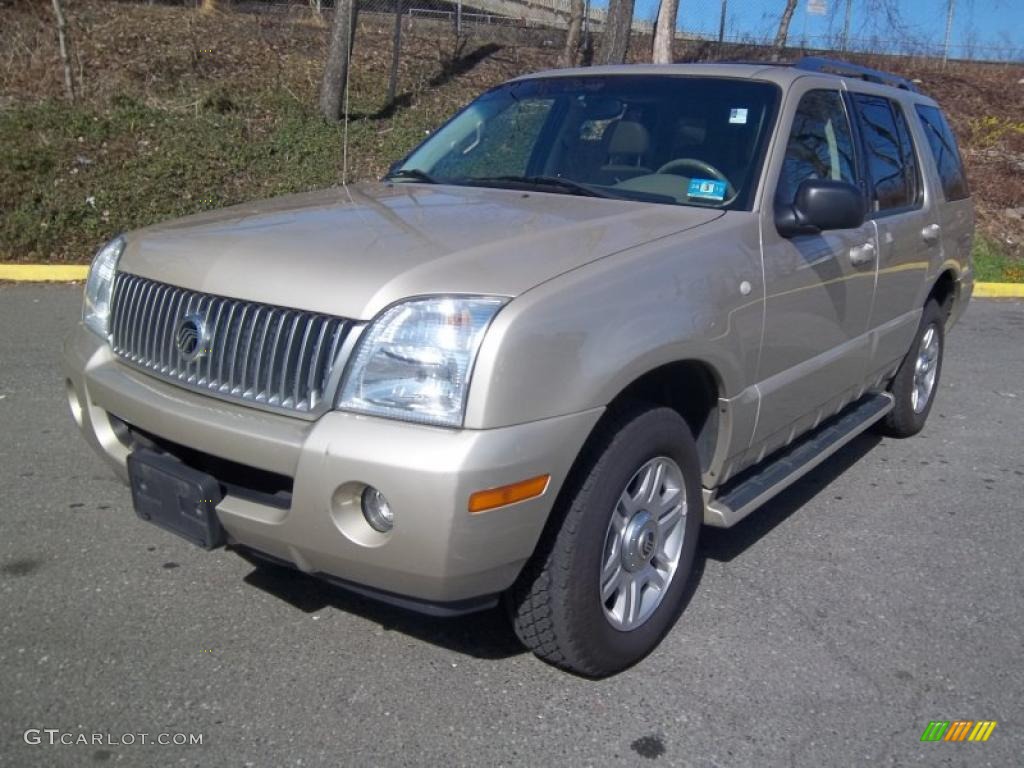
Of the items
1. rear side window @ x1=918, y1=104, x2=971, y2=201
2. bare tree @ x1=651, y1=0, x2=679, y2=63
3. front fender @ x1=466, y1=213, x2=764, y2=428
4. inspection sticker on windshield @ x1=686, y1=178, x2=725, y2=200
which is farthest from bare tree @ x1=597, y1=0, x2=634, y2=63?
front fender @ x1=466, y1=213, x2=764, y2=428

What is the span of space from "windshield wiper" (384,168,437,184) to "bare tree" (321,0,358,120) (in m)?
8.62

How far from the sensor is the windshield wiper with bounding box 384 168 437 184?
4.16 meters

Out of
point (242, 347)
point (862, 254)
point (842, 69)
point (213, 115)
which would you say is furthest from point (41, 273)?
point (862, 254)

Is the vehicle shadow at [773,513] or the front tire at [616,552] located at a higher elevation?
the front tire at [616,552]

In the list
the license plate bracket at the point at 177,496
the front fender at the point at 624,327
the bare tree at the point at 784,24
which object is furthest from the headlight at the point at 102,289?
the bare tree at the point at 784,24

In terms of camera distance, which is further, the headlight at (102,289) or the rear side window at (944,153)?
the rear side window at (944,153)

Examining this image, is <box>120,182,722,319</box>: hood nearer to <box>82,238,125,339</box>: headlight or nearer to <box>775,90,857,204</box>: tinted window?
<box>82,238,125,339</box>: headlight

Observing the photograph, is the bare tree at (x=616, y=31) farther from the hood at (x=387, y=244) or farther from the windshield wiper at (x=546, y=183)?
the hood at (x=387, y=244)

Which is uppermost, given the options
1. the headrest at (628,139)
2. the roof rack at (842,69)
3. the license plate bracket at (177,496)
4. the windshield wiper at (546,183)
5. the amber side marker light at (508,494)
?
the roof rack at (842,69)

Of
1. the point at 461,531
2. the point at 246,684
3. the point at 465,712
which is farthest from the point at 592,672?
the point at 246,684

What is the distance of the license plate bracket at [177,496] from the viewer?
8.98 ft

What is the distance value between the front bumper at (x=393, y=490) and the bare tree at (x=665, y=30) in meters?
12.7

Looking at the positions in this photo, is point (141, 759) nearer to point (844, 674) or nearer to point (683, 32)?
point (844, 674)

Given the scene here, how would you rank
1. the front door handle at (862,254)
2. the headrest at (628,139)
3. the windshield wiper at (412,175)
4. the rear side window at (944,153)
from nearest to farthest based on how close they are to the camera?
1. the headrest at (628,139)
2. the front door handle at (862,254)
3. the windshield wiper at (412,175)
4. the rear side window at (944,153)
